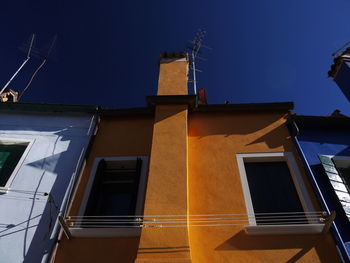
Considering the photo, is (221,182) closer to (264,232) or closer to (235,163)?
(235,163)

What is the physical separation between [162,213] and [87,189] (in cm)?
176

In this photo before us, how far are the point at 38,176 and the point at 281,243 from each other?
459 centimetres

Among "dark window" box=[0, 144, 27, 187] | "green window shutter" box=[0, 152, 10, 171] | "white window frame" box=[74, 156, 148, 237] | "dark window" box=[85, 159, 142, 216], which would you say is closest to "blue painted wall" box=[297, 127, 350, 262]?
"white window frame" box=[74, 156, 148, 237]

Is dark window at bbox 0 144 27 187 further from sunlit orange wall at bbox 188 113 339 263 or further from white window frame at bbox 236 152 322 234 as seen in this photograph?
white window frame at bbox 236 152 322 234

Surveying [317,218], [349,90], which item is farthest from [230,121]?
[349,90]

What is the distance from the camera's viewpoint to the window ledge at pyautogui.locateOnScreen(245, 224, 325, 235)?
3.99 m

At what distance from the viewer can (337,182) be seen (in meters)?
4.75

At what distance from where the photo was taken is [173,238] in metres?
3.71

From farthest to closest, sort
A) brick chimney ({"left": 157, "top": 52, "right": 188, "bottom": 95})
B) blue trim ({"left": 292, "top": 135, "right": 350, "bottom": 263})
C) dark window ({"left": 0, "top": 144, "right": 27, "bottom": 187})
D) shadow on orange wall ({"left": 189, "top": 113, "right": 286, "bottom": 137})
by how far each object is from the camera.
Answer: brick chimney ({"left": 157, "top": 52, "right": 188, "bottom": 95}) → shadow on orange wall ({"left": 189, "top": 113, "right": 286, "bottom": 137}) → dark window ({"left": 0, "top": 144, "right": 27, "bottom": 187}) → blue trim ({"left": 292, "top": 135, "right": 350, "bottom": 263})

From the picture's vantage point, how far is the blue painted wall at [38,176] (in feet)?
13.7

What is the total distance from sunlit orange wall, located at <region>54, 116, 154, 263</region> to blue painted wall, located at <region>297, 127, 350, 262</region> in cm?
326

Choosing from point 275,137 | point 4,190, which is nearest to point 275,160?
point 275,137

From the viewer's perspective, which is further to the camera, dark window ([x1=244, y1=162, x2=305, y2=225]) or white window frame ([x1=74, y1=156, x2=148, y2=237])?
dark window ([x1=244, y1=162, x2=305, y2=225])

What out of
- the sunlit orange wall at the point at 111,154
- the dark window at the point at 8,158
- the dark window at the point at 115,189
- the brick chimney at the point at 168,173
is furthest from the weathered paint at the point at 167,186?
the dark window at the point at 8,158
